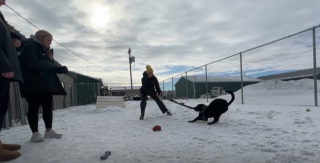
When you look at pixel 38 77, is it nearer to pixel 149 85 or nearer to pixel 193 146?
pixel 193 146

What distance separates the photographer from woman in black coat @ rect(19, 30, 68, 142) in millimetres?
2908

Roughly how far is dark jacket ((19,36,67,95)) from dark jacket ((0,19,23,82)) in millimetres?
659

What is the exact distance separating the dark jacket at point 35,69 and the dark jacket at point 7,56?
2.16 ft

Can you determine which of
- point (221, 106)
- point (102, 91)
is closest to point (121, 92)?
point (102, 91)

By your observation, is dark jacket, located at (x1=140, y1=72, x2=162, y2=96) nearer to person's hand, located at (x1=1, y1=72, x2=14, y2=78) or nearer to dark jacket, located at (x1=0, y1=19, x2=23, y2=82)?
dark jacket, located at (x1=0, y1=19, x2=23, y2=82)

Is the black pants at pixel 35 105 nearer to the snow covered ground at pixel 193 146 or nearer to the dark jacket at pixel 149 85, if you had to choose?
the snow covered ground at pixel 193 146

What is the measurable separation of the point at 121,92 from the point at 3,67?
37.5 meters

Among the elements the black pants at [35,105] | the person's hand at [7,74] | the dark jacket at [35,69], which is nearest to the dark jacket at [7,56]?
the person's hand at [7,74]

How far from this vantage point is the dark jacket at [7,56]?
2010mm

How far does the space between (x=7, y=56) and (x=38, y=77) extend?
818 mm

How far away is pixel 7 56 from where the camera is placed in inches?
85.3

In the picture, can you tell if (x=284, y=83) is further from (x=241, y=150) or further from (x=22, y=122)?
(x=22, y=122)

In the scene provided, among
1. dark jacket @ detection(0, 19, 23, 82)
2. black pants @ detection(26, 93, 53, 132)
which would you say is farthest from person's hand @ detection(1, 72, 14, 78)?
black pants @ detection(26, 93, 53, 132)

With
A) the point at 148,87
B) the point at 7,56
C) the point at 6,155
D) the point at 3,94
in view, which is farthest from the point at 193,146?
the point at 148,87
